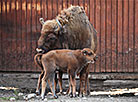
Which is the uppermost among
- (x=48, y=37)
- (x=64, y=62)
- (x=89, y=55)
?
(x=48, y=37)

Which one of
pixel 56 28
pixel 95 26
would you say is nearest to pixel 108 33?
pixel 95 26

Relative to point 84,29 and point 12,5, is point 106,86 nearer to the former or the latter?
point 84,29

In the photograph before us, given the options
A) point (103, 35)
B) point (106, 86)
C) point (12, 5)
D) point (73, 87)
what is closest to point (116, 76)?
point (106, 86)

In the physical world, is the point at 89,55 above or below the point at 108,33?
below

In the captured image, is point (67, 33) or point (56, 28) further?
point (67, 33)

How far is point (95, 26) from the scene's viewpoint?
9.95 meters

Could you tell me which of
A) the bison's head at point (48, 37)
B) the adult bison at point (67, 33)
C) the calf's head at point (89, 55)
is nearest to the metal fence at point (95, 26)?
the adult bison at point (67, 33)

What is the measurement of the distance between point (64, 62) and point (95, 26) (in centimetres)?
352

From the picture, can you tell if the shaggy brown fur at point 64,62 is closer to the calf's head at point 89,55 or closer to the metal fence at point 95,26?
the calf's head at point 89,55

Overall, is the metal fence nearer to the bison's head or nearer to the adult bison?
the adult bison

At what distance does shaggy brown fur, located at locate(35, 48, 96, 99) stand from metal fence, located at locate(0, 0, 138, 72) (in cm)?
321

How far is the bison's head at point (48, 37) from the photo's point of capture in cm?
693

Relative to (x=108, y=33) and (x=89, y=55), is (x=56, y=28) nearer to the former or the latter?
(x=89, y=55)

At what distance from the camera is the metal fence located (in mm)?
9852
